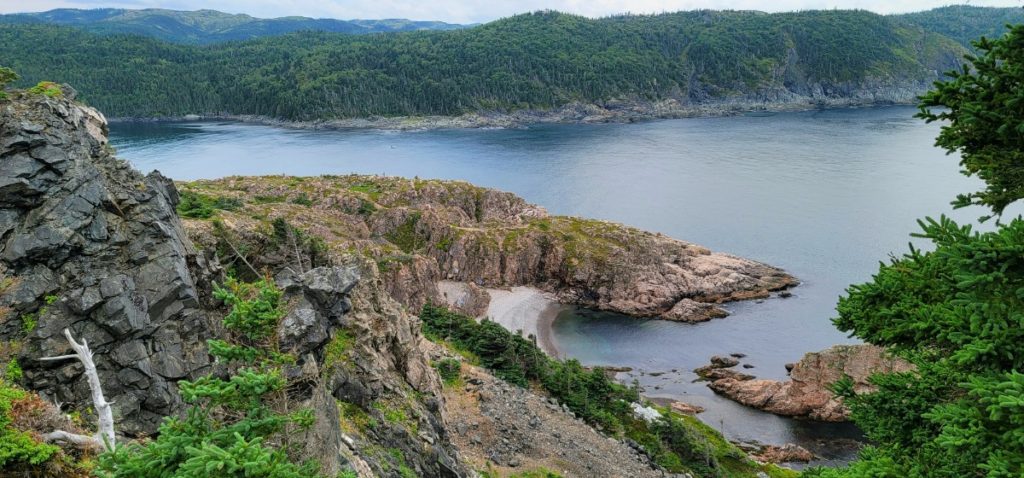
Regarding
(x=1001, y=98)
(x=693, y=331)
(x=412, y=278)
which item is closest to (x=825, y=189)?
(x=693, y=331)

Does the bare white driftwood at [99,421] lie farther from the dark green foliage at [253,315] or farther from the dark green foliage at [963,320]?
the dark green foliage at [963,320]

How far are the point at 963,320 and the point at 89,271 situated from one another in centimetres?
2231

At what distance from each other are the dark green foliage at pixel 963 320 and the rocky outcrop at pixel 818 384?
177ft

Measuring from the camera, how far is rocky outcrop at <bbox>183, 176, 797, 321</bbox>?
3511 inches

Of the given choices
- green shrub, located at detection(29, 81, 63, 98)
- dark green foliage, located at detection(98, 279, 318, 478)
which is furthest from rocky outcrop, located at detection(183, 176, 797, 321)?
dark green foliage, located at detection(98, 279, 318, 478)

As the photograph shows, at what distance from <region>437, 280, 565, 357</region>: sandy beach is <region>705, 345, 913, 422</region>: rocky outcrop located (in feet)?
90.0

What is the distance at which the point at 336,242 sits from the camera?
70.0 meters

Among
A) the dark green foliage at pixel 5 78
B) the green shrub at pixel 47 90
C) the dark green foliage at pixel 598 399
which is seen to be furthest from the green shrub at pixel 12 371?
the dark green foliage at pixel 598 399

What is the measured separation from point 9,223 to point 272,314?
1152 cm

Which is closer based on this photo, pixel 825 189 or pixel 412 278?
pixel 412 278

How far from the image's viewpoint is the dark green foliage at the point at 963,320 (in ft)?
29.1

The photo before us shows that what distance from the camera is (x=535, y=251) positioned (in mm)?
97812

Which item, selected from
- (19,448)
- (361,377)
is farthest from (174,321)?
(19,448)

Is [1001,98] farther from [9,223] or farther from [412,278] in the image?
[412,278]
